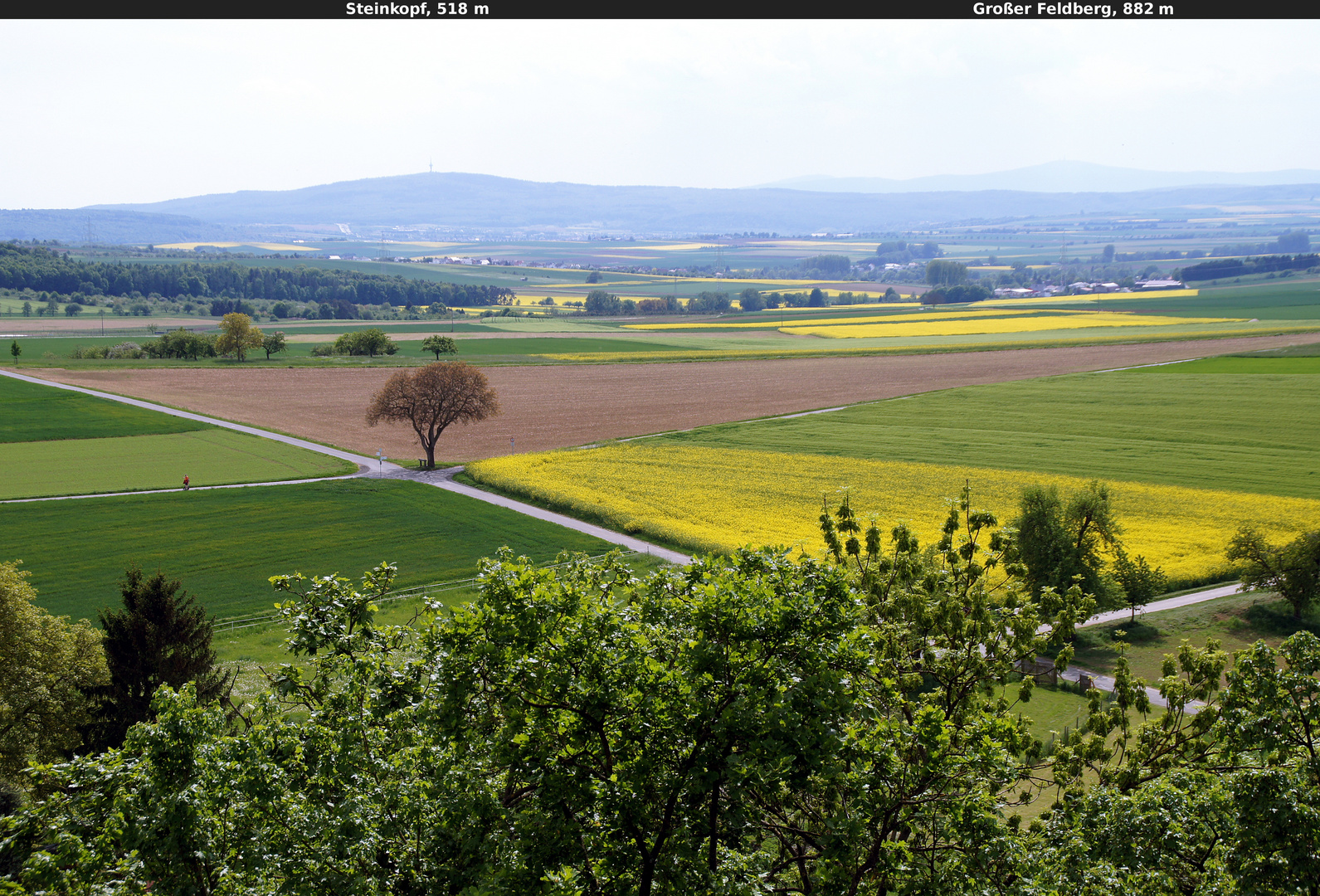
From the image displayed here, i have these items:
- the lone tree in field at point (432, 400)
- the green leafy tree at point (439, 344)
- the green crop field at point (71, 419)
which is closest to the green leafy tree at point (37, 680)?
the lone tree in field at point (432, 400)

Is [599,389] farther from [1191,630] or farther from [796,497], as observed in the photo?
[1191,630]

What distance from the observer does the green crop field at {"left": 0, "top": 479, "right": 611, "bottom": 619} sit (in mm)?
41719

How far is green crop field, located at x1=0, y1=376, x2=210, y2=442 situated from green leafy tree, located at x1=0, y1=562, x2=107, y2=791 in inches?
2210

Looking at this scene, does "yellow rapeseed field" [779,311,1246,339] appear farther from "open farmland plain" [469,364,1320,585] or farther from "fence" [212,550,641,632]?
"fence" [212,550,641,632]

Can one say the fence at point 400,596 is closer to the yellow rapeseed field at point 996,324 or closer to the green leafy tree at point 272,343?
the green leafy tree at point 272,343

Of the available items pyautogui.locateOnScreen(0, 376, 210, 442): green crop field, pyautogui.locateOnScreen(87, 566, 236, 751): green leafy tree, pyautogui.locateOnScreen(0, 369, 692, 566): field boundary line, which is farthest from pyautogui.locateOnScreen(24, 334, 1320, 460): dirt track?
pyautogui.locateOnScreen(87, 566, 236, 751): green leafy tree

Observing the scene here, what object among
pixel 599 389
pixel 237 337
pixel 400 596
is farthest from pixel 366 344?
pixel 400 596

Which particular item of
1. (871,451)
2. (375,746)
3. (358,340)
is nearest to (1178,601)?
(871,451)

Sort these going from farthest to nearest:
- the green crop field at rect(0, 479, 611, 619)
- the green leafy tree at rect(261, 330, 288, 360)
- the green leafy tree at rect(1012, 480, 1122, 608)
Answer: the green leafy tree at rect(261, 330, 288, 360) → the green crop field at rect(0, 479, 611, 619) → the green leafy tree at rect(1012, 480, 1122, 608)

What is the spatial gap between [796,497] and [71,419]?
62948mm

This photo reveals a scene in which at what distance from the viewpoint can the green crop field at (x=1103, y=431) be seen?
62.2 metres

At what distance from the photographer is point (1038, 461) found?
65312 millimetres

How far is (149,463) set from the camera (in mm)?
67125

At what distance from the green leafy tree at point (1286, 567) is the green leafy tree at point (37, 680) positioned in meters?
41.2
